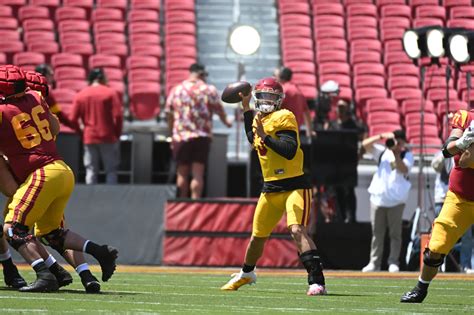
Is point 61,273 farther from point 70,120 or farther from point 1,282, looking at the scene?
point 70,120

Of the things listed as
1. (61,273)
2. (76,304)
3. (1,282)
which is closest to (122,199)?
(1,282)

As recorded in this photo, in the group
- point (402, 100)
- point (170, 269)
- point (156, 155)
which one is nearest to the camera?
point (170, 269)

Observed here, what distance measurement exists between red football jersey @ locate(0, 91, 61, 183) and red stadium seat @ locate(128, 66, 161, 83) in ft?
40.2

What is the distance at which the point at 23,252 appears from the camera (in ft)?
30.8

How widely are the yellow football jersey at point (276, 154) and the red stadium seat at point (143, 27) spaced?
1294cm

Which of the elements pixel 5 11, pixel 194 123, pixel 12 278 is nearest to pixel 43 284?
pixel 12 278

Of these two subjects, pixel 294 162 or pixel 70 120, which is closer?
pixel 294 162

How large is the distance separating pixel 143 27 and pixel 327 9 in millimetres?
3263

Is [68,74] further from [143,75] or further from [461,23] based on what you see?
[461,23]

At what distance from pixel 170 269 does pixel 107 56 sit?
27.7 ft

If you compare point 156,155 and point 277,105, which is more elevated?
point 277,105

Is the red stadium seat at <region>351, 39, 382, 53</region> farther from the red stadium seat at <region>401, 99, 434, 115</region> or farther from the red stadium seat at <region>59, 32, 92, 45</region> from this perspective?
the red stadium seat at <region>59, 32, 92, 45</region>

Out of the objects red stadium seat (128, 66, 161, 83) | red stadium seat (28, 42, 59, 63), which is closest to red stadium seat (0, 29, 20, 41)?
red stadium seat (28, 42, 59, 63)

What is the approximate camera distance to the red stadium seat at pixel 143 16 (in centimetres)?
2314
